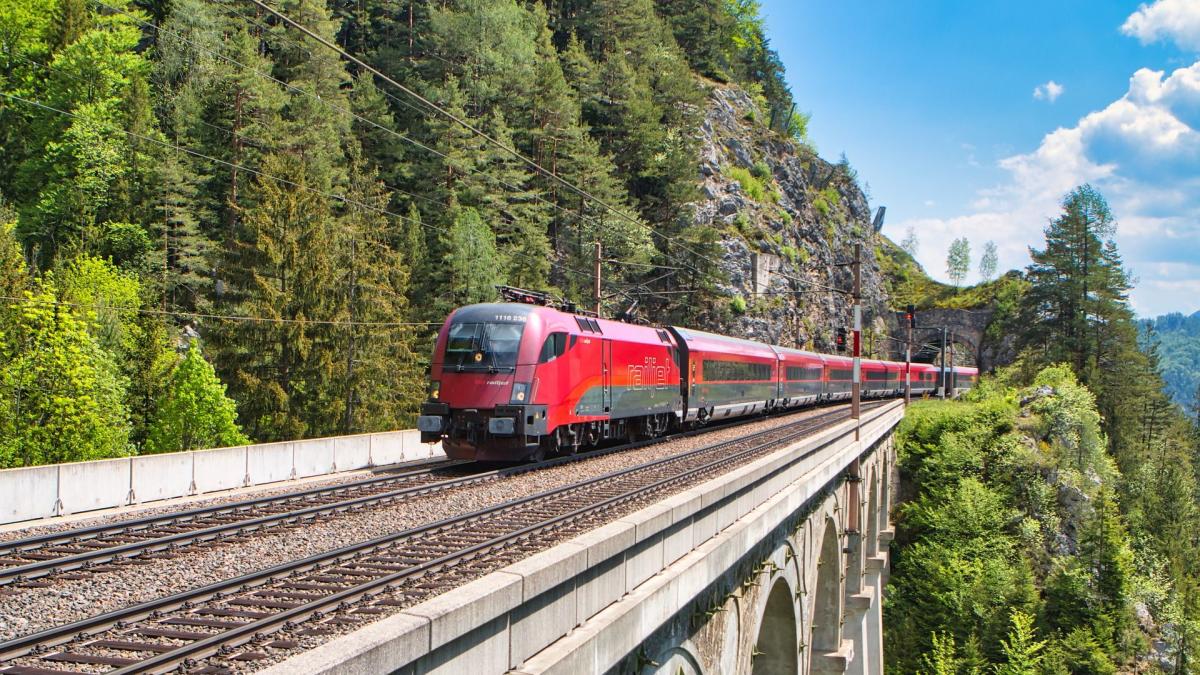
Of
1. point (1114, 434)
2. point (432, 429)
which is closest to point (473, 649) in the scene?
point (432, 429)

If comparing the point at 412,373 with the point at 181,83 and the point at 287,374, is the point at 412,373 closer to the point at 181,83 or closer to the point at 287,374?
the point at 287,374

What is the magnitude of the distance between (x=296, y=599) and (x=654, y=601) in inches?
123

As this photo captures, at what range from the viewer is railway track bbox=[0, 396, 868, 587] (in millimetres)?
7914

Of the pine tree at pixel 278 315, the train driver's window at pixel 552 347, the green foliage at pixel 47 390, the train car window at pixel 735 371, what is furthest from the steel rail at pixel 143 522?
the pine tree at pixel 278 315

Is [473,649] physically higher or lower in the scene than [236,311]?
lower

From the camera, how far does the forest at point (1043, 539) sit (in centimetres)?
3428

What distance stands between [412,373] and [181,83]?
22.7 metres

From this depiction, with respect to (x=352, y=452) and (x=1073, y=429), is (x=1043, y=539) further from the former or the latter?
(x=352, y=452)

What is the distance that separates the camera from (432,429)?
16.1m

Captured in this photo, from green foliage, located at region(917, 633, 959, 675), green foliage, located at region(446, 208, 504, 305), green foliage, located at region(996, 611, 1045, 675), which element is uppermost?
green foliage, located at region(446, 208, 504, 305)

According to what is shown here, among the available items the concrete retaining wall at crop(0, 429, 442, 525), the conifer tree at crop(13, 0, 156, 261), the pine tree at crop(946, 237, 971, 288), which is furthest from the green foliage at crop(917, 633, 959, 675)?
the pine tree at crop(946, 237, 971, 288)

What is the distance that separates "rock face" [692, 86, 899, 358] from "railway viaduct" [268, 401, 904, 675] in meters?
41.1

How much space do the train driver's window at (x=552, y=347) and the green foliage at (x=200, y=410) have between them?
19125 mm

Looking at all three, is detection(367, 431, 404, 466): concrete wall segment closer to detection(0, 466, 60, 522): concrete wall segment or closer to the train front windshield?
the train front windshield
